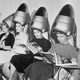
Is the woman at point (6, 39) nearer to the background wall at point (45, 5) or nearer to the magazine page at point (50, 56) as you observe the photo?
the background wall at point (45, 5)

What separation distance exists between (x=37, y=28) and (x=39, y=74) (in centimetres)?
43

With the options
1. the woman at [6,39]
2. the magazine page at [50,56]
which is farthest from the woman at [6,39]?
the magazine page at [50,56]

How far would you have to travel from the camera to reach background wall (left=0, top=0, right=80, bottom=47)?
1.64m

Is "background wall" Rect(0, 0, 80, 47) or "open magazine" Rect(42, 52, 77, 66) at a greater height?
"background wall" Rect(0, 0, 80, 47)

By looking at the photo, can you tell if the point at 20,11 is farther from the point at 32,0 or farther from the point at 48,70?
the point at 48,70

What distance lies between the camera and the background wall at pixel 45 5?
164 centimetres

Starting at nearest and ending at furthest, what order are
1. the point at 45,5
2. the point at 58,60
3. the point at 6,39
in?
1. the point at 58,60
2. the point at 45,5
3. the point at 6,39

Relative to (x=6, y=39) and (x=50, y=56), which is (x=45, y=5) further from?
(x=50, y=56)

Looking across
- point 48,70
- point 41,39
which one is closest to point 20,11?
point 41,39

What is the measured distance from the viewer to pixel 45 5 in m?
1.90

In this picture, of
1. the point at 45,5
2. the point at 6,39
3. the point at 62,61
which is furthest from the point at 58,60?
the point at 6,39

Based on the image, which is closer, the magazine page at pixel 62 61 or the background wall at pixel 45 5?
the magazine page at pixel 62 61

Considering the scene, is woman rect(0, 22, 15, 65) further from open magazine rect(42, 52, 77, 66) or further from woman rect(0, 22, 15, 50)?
open magazine rect(42, 52, 77, 66)

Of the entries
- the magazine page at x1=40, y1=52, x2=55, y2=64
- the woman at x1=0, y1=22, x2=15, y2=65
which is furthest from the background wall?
the magazine page at x1=40, y1=52, x2=55, y2=64
